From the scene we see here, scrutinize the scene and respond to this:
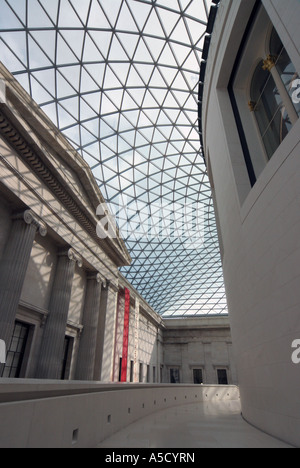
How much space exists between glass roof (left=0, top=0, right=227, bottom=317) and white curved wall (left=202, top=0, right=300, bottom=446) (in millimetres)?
8637

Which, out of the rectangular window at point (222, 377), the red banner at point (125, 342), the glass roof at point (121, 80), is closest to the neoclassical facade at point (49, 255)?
the red banner at point (125, 342)

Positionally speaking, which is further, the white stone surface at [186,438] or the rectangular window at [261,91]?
the rectangular window at [261,91]

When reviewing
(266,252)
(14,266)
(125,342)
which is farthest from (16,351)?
(266,252)

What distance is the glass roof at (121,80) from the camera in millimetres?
17906

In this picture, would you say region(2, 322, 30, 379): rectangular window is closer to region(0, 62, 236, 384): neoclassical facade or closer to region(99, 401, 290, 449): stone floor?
region(0, 62, 236, 384): neoclassical facade

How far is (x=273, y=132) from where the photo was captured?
1040 cm

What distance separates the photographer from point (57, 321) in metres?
17.2

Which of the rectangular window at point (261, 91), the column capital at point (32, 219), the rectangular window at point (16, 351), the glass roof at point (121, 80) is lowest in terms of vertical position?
the rectangular window at point (16, 351)

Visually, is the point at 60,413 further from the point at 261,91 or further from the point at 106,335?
the point at 106,335

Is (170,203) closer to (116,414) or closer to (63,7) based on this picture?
(63,7)

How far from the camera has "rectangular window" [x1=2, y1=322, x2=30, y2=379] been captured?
47.1 feet

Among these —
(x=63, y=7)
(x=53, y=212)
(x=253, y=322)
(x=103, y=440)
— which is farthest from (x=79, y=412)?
(x=63, y=7)

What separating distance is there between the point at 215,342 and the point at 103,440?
4858 cm

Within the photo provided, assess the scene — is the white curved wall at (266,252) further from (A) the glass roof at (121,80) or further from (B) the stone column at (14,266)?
(B) the stone column at (14,266)
